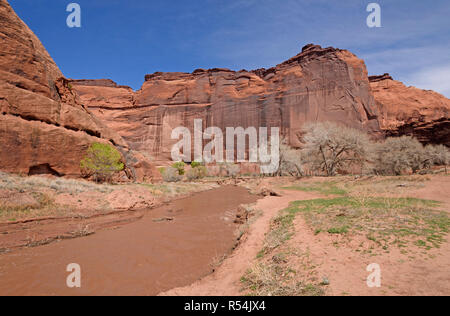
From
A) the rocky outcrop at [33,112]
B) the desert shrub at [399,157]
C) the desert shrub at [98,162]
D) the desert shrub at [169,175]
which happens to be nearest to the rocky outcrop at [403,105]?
the desert shrub at [399,157]

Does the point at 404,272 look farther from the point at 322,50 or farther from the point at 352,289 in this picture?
the point at 322,50

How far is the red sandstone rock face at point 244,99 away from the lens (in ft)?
196

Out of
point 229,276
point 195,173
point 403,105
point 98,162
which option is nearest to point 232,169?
point 195,173

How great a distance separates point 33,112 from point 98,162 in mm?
6846

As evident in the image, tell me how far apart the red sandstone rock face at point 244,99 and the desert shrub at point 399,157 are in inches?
1045

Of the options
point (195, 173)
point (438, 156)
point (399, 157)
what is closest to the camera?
point (399, 157)

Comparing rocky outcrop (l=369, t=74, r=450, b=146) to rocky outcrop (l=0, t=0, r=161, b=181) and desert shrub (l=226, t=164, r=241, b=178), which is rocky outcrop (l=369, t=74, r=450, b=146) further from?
rocky outcrop (l=0, t=0, r=161, b=181)

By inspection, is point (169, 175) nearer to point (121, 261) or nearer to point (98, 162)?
point (98, 162)

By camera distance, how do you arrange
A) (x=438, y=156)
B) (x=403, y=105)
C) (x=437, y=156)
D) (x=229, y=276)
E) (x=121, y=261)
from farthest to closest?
1. (x=403, y=105)
2. (x=437, y=156)
3. (x=438, y=156)
4. (x=121, y=261)
5. (x=229, y=276)

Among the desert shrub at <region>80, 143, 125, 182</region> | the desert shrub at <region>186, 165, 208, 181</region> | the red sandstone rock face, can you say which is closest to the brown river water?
the desert shrub at <region>80, 143, 125, 182</region>

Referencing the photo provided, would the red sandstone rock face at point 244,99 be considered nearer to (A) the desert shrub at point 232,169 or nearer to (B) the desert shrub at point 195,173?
(A) the desert shrub at point 232,169

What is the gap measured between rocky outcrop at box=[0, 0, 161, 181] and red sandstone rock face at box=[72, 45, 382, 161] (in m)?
48.7

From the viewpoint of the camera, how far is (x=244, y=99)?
238 feet
